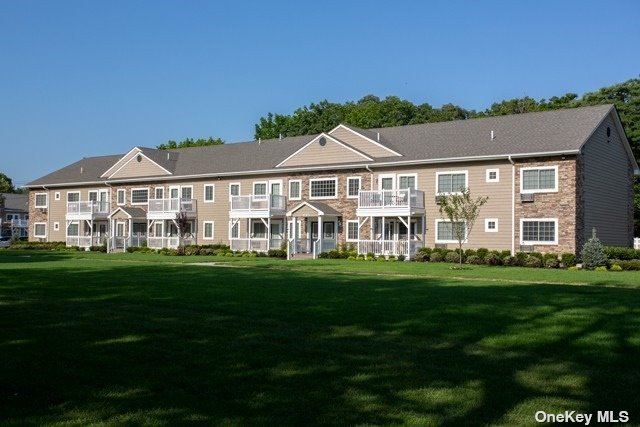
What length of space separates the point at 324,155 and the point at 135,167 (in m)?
16.6

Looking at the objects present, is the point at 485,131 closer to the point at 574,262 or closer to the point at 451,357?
the point at 574,262

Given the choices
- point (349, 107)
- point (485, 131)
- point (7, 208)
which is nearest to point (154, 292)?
point (485, 131)

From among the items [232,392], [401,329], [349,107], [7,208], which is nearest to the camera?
[232,392]

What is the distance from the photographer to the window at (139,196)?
4831 centimetres

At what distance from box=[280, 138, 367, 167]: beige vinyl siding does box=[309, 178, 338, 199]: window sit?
3.58 ft

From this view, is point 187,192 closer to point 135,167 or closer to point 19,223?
point 135,167

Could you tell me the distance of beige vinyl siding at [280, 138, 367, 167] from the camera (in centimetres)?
3841

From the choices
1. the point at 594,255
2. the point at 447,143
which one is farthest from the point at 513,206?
the point at 447,143

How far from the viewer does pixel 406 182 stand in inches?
1438

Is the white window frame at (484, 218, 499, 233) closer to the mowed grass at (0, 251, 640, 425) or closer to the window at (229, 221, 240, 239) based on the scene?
the window at (229, 221, 240, 239)

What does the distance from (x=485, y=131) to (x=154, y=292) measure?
26.0 meters

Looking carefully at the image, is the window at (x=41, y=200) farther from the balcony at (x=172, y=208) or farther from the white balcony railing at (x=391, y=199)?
the white balcony railing at (x=391, y=199)

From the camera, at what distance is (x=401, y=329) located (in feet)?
32.2

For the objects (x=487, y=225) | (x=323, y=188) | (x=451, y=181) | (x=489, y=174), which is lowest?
(x=487, y=225)
